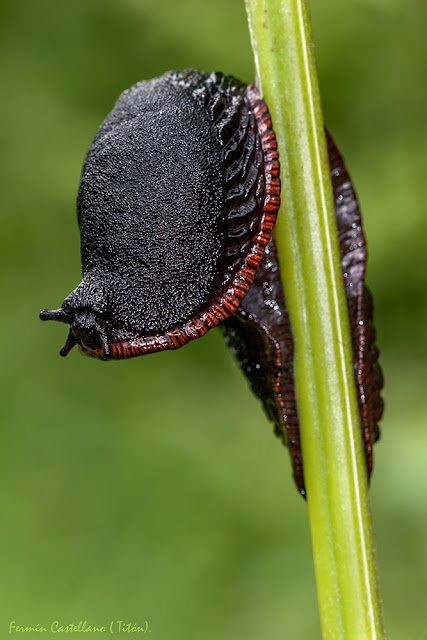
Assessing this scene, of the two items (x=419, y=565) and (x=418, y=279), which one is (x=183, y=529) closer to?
(x=419, y=565)

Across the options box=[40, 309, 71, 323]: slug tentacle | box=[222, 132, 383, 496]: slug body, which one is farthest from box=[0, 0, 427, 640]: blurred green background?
box=[40, 309, 71, 323]: slug tentacle

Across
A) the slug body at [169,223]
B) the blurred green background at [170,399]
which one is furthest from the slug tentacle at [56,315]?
the blurred green background at [170,399]

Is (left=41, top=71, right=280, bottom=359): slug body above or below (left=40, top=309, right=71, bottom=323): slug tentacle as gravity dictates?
above

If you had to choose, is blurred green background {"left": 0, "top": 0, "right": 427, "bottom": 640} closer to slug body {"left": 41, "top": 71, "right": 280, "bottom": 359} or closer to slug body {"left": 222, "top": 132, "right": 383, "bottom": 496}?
slug body {"left": 222, "top": 132, "right": 383, "bottom": 496}

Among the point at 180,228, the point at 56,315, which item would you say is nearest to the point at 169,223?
the point at 180,228

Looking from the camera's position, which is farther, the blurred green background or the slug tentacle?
the blurred green background
